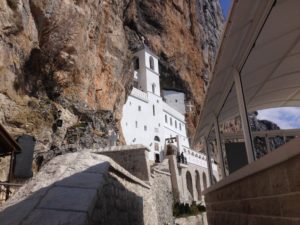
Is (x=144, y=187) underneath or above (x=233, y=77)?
underneath

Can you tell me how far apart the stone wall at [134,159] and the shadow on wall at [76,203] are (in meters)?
3.19

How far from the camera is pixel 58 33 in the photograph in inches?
760

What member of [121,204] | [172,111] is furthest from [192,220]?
[172,111]

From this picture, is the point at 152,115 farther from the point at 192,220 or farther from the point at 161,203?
the point at 161,203

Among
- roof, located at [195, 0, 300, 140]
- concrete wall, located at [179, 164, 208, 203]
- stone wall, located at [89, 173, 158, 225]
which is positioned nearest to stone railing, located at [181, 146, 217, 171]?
concrete wall, located at [179, 164, 208, 203]

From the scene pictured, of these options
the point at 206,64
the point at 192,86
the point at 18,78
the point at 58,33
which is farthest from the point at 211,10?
the point at 18,78

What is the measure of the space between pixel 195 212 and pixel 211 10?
44.3 metres

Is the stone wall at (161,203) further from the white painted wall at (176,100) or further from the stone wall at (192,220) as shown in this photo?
the white painted wall at (176,100)

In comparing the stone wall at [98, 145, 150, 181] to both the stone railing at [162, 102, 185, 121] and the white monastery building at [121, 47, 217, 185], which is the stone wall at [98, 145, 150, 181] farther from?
the stone railing at [162, 102, 185, 121]

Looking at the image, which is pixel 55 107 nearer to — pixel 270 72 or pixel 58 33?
pixel 58 33

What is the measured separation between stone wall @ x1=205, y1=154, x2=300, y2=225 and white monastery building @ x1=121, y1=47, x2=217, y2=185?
29557 millimetres

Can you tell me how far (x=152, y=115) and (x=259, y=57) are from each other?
35.8 m

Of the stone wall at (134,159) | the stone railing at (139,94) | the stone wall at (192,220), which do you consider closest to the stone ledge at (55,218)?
the stone wall at (134,159)

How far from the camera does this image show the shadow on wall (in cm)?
301
